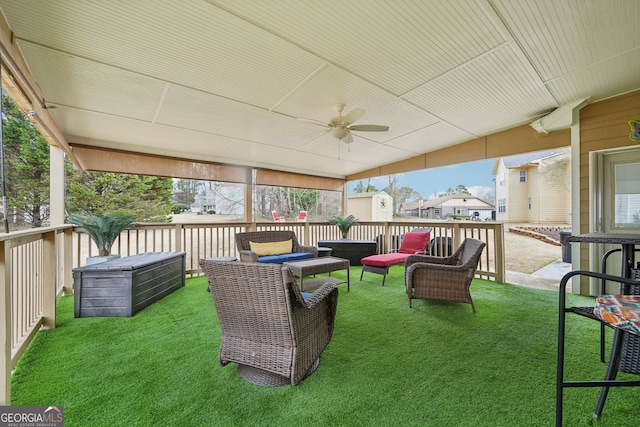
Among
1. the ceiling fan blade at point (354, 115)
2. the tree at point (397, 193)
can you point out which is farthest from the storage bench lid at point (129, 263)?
the tree at point (397, 193)

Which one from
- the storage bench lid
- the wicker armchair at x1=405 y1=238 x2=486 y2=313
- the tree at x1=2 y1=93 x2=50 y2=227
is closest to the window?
the wicker armchair at x1=405 y1=238 x2=486 y2=313

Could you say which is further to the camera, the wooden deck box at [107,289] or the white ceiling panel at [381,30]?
the wooden deck box at [107,289]

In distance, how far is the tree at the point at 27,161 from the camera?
13.2 ft

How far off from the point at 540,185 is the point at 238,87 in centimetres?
1335

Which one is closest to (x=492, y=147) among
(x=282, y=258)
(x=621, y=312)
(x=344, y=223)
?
(x=344, y=223)

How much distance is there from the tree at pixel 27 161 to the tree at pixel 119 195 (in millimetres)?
3048

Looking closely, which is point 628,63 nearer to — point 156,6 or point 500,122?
point 500,122

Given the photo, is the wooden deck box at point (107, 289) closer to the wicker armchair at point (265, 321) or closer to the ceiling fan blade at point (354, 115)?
the wicker armchair at point (265, 321)

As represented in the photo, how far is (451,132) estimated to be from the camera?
5039 millimetres

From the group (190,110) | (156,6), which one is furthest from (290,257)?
(156,6)

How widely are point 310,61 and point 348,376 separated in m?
2.91

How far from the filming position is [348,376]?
1851 mm

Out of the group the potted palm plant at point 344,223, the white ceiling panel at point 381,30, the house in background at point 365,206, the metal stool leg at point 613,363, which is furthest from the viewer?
the house in background at point 365,206

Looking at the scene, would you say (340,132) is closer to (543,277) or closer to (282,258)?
(282,258)
